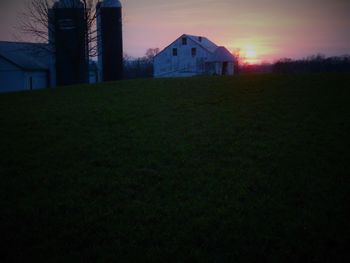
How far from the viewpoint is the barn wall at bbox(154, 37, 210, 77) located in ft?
133

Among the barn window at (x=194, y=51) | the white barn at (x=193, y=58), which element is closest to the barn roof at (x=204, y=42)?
the white barn at (x=193, y=58)

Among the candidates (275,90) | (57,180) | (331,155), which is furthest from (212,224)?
(275,90)

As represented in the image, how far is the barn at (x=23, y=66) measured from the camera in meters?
30.0

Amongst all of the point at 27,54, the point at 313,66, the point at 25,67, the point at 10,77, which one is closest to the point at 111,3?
the point at 25,67

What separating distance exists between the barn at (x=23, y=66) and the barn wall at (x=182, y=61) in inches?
648

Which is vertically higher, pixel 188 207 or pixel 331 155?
pixel 331 155

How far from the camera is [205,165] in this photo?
593 cm

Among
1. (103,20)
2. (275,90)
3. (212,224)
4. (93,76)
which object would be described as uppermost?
(103,20)

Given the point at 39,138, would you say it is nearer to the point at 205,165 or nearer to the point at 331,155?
the point at 205,165

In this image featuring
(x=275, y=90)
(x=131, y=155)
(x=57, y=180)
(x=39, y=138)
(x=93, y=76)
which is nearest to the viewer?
(x=57, y=180)

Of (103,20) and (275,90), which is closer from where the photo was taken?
(275,90)

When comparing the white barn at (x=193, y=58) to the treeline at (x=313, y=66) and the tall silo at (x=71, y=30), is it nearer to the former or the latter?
the treeline at (x=313, y=66)

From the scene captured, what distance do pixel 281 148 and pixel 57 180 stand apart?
4.93 meters

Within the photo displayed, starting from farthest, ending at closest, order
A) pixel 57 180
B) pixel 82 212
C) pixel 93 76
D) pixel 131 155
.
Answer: pixel 93 76 < pixel 131 155 < pixel 57 180 < pixel 82 212
